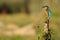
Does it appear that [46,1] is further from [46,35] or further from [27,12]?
[27,12]

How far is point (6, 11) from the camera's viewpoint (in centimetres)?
1936

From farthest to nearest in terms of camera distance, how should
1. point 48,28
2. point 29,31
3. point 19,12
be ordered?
1. point 19,12
2. point 29,31
3. point 48,28

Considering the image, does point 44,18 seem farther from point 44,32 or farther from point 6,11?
point 6,11

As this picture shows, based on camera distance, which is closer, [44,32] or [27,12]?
[44,32]

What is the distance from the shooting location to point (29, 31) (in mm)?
11555

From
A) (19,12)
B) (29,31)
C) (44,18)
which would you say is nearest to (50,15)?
(44,18)

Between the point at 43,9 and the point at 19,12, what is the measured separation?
13.6 m

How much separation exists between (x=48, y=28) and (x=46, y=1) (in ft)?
1.29

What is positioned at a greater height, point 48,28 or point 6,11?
point 48,28

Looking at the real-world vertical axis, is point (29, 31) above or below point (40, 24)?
below

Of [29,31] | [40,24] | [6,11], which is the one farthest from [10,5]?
[40,24]

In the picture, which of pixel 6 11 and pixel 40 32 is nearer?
pixel 40 32

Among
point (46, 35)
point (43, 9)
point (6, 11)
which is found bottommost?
point (6, 11)

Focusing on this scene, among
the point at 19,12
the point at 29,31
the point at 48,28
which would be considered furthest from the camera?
the point at 19,12
